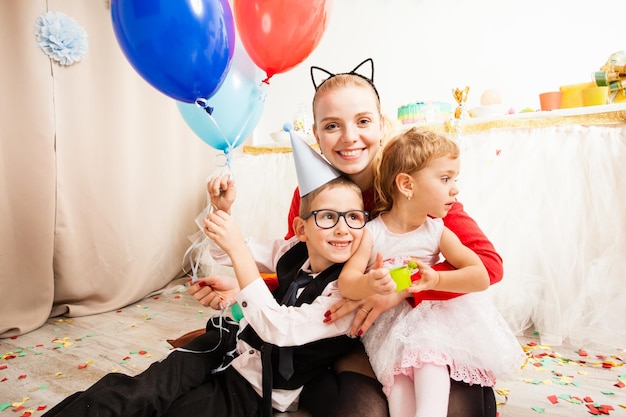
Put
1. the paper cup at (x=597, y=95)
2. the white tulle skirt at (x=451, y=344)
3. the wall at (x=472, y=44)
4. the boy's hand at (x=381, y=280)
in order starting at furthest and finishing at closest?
1. the wall at (x=472, y=44)
2. the paper cup at (x=597, y=95)
3. the white tulle skirt at (x=451, y=344)
4. the boy's hand at (x=381, y=280)

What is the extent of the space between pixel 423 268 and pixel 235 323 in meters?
0.60

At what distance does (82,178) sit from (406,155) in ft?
5.91

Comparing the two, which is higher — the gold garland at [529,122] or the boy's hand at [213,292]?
the gold garland at [529,122]

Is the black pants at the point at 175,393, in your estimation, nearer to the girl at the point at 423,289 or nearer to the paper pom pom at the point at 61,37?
Answer: the girl at the point at 423,289

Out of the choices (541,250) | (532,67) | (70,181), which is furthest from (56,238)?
(532,67)

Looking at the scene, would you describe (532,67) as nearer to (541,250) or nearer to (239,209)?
(541,250)

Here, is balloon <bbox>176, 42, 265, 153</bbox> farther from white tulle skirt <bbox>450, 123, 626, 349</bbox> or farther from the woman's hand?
white tulle skirt <bbox>450, 123, 626, 349</bbox>

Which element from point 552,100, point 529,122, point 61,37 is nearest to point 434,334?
point 529,122

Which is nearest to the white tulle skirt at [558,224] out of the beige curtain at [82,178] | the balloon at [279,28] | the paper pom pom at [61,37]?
the balloon at [279,28]

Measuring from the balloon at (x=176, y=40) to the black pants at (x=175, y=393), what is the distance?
0.68 meters

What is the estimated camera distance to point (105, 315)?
2180 millimetres

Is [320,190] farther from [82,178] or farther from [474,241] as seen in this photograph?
[82,178]

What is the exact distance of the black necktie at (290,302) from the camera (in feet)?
3.30

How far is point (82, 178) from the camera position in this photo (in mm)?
2174
